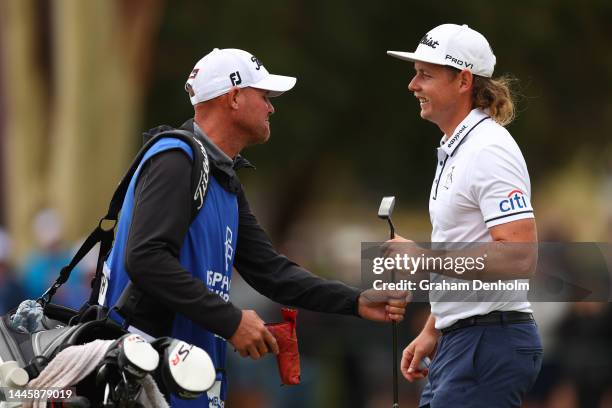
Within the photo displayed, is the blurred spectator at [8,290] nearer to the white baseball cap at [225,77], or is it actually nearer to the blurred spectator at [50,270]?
the blurred spectator at [50,270]

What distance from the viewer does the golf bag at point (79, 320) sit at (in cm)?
573

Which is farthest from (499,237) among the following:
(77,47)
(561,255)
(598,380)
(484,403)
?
(77,47)

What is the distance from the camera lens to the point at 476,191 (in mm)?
6043

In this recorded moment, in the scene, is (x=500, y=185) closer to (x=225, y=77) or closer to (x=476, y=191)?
(x=476, y=191)

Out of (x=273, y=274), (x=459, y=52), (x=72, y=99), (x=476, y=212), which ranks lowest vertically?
(x=273, y=274)

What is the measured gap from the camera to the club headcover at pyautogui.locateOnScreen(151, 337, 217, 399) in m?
5.52

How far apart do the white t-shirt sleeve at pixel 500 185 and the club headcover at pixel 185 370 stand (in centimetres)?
143

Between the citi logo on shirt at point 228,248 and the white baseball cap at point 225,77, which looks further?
the white baseball cap at point 225,77

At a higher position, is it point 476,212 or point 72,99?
point 72,99

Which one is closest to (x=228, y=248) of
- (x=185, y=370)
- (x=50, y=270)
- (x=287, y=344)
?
(x=287, y=344)

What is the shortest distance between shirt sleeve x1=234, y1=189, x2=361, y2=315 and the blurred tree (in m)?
11.5

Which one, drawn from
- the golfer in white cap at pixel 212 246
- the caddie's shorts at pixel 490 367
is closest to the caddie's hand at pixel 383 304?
the golfer in white cap at pixel 212 246

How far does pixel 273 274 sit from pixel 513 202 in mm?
1603

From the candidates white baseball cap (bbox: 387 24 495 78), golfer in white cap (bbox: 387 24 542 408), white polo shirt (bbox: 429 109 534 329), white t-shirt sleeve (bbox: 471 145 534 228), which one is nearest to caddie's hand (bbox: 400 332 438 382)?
golfer in white cap (bbox: 387 24 542 408)
